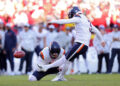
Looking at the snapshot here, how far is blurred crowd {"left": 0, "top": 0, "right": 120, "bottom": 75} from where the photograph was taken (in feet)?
48.8

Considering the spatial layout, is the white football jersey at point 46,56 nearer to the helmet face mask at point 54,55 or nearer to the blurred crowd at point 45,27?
the helmet face mask at point 54,55

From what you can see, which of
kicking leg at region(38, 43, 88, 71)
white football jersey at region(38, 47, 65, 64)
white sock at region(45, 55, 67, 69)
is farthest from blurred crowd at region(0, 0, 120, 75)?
white sock at region(45, 55, 67, 69)

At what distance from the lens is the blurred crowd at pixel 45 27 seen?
14867mm

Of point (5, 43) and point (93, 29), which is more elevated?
point (93, 29)

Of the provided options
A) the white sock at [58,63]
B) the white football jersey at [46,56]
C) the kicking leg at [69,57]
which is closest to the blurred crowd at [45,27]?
the white football jersey at [46,56]

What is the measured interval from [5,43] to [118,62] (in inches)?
187

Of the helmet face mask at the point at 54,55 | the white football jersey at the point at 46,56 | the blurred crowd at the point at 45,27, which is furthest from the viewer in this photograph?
the blurred crowd at the point at 45,27

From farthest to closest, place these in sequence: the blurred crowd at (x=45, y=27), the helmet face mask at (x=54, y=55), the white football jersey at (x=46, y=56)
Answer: the blurred crowd at (x=45, y=27)
the white football jersey at (x=46, y=56)
the helmet face mask at (x=54, y=55)

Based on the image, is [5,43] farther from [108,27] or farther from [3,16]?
[108,27]

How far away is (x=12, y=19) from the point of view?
18688mm

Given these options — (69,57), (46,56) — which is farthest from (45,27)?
(69,57)

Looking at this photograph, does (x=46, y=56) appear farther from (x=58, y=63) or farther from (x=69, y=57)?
(x=69, y=57)

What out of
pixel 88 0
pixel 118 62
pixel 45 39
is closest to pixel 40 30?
pixel 45 39

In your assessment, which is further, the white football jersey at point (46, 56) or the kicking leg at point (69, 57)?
the white football jersey at point (46, 56)
